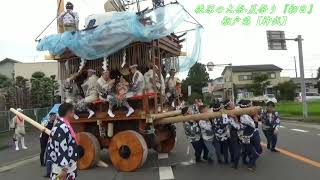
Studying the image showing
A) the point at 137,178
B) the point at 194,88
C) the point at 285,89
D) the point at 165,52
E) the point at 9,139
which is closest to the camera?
the point at 137,178

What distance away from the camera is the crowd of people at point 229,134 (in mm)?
12668

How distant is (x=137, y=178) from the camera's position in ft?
40.5

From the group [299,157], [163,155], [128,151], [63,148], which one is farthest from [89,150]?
[63,148]

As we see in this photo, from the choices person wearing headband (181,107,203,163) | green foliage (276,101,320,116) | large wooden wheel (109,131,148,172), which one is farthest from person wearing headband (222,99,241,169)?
green foliage (276,101,320,116)

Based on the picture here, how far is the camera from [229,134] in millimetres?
13172

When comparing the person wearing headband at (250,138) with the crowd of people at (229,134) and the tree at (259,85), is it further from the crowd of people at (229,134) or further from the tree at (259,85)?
the tree at (259,85)

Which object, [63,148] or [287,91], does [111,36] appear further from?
[287,91]

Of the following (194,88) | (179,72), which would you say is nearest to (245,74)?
(194,88)

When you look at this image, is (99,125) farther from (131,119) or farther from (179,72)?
(179,72)

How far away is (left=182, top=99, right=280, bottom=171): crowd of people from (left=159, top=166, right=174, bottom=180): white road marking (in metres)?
1.19

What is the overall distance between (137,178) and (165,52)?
14.9ft

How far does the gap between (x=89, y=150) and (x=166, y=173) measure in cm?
257

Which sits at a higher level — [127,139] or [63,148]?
[63,148]

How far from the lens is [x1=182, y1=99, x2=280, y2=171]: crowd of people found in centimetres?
1267
